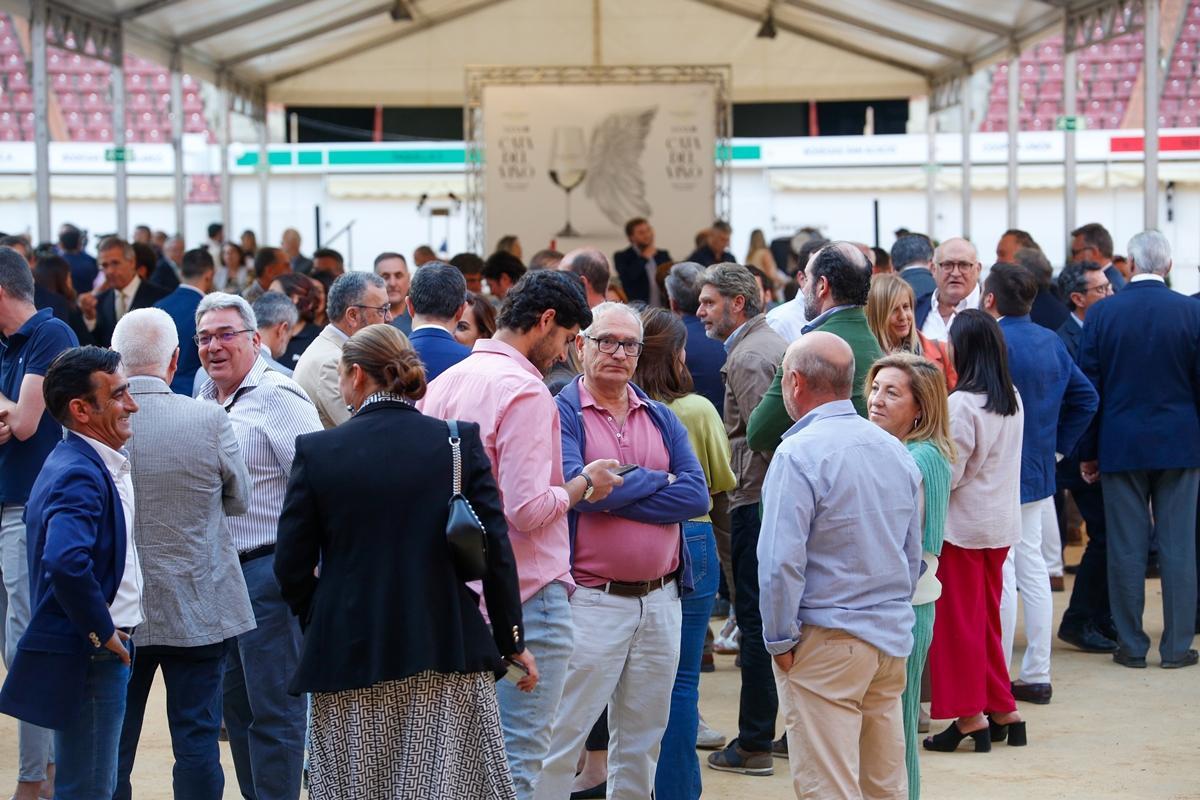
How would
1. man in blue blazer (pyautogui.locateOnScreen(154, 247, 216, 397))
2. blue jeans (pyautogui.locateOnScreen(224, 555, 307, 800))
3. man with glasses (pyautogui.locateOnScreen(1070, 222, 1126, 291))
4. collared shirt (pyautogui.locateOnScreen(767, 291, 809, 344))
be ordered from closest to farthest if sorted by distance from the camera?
blue jeans (pyautogui.locateOnScreen(224, 555, 307, 800))
collared shirt (pyautogui.locateOnScreen(767, 291, 809, 344))
man in blue blazer (pyautogui.locateOnScreen(154, 247, 216, 397))
man with glasses (pyautogui.locateOnScreen(1070, 222, 1126, 291))

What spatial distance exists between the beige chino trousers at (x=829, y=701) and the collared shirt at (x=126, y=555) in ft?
5.13

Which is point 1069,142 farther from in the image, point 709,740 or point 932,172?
point 709,740

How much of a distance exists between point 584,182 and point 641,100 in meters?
1.02

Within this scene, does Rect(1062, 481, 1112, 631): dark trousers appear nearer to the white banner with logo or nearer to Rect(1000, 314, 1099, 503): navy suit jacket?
Rect(1000, 314, 1099, 503): navy suit jacket

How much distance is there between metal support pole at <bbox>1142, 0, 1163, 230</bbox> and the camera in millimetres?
10461

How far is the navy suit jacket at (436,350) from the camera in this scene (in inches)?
184

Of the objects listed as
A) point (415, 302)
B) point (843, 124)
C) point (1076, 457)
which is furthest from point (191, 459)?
point (843, 124)

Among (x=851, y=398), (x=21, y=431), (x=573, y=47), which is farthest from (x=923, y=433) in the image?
(x=573, y=47)

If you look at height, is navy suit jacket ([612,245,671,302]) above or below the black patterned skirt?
above

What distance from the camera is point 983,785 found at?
16.2ft

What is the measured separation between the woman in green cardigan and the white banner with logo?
1121 centimetres

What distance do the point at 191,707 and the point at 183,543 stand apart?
435 mm

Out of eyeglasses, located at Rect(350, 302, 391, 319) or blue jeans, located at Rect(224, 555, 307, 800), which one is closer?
blue jeans, located at Rect(224, 555, 307, 800)

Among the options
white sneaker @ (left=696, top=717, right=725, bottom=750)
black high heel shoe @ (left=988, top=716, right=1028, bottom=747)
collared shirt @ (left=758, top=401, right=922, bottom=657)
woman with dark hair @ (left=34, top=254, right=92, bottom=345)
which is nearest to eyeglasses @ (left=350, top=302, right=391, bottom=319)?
white sneaker @ (left=696, top=717, right=725, bottom=750)
